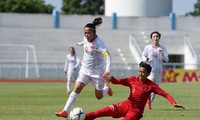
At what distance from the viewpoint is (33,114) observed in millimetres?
17016

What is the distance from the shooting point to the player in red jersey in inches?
524

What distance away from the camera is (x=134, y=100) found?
13.5 meters

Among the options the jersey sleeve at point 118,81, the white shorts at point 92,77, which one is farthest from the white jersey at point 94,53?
the jersey sleeve at point 118,81

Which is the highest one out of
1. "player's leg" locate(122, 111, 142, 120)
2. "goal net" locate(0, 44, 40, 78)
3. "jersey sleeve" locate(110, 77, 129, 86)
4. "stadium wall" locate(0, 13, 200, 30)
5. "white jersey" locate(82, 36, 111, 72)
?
"white jersey" locate(82, 36, 111, 72)

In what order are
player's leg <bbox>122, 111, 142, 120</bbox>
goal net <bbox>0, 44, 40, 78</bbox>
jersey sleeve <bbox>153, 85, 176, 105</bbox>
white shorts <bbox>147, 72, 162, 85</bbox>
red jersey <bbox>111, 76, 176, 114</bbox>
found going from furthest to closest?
goal net <bbox>0, 44, 40, 78</bbox>, white shorts <bbox>147, 72, 162, 85</bbox>, red jersey <bbox>111, 76, 176, 114</bbox>, player's leg <bbox>122, 111, 142, 120</bbox>, jersey sleeve <bbox>153, 85, 176, 105</bbox>

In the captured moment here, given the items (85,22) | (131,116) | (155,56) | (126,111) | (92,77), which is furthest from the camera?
(85,22)

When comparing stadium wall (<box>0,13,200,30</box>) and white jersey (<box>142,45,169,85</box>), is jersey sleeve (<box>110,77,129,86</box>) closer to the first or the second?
white jersey (<box>142,45,169,85</box>)

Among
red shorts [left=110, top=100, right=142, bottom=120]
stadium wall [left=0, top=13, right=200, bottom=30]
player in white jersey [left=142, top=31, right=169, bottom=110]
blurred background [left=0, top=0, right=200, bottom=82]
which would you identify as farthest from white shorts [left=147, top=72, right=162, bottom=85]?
stadium wall [left=0, top=13, right=200, bottom=30]

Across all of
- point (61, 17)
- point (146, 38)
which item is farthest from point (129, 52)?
point (61, 17)

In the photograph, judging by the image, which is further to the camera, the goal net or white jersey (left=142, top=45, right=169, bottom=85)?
the goal net

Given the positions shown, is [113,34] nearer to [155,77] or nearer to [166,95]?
[155,77]

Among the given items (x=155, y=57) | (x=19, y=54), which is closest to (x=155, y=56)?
(x=155, y=57)

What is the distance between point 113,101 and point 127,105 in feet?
31.4

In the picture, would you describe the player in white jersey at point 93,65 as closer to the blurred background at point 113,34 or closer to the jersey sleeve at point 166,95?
the jersey sleeve at point 166,95
